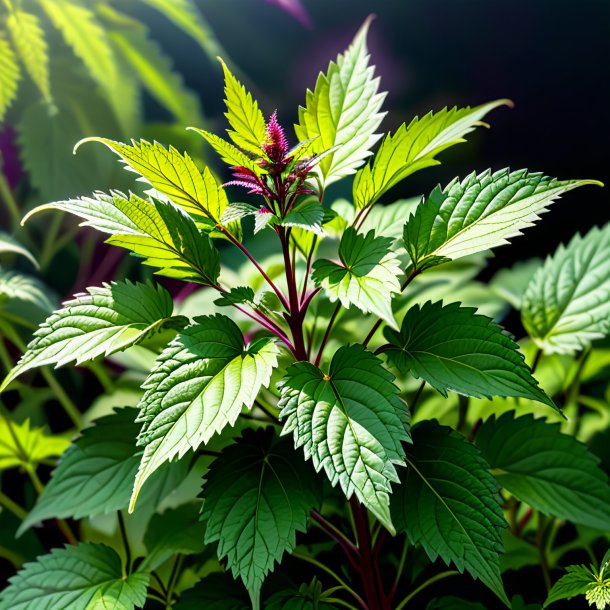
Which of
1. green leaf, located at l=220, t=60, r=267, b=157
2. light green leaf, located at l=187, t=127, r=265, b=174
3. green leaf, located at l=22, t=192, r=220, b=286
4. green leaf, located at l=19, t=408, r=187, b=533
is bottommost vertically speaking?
green leaf, located at l=19, t=408, r=187, b=533

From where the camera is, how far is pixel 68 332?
508 millimetres

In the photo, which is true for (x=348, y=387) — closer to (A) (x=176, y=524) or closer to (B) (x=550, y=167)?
(A) (x=176, y=524)

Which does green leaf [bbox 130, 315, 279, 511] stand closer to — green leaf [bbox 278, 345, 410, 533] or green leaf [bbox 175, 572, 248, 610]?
green leaf [bbox 278, 345, 410, 533]

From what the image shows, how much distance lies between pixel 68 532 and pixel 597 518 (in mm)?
617

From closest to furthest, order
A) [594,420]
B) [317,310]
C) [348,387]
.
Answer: [348,387]
[317,310]
[594,420]

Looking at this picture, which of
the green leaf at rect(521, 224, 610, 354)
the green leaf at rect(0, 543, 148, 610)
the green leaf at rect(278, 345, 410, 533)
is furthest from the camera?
the green leaf at rect(521, 224, 610, 354)

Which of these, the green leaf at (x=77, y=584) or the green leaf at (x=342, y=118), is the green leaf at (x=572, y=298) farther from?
the green leaf at (x=77, y=584)

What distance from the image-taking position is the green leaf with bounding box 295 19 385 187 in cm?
58

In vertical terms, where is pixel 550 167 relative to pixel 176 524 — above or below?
above

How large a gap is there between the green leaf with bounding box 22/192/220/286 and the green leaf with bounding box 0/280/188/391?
4 cm

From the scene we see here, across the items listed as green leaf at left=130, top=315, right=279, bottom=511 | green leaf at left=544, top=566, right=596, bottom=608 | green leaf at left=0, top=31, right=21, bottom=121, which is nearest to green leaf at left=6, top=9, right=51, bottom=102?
green leaf at left=0, top=31, right=21, bottom=121

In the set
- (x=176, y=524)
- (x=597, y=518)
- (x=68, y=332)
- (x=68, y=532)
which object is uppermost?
(x=68, y=332)

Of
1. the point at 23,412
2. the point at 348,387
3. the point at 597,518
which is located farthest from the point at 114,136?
the point at 597,518

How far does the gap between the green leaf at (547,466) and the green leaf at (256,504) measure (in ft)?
0.70
